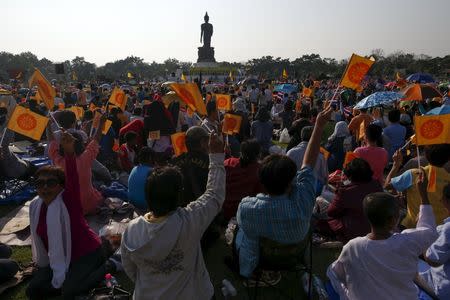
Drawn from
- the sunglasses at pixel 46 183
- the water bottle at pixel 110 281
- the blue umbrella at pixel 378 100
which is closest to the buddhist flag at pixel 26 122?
the sunglasses at pixel 46 183

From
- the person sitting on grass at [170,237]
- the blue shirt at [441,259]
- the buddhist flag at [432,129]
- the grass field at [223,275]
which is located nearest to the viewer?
the person sitting on grass at [170,237]

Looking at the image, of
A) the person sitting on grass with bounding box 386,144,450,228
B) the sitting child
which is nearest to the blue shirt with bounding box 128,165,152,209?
the sitting child

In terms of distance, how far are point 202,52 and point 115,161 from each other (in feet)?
112

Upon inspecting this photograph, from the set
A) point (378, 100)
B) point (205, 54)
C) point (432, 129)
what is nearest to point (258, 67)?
point (205, 54)

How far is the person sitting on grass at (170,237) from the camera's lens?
2.42m

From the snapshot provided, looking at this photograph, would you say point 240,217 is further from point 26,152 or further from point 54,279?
point 26,152

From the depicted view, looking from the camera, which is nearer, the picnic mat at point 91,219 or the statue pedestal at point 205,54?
the picnic mat at point 91,219

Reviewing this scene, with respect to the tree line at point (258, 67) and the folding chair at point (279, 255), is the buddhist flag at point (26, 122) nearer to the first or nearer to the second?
the folding chair at point (279, 255)

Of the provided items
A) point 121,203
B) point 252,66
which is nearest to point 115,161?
point 121,203

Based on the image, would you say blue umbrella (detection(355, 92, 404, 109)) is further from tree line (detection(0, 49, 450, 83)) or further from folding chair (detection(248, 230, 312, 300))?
tree line (detection(0, 49, 450, 83))

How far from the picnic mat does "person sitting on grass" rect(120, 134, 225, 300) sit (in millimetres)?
3146

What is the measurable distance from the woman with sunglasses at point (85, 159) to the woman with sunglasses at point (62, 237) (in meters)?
1.16

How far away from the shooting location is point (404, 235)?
8.75ft

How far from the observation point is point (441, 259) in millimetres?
2996
